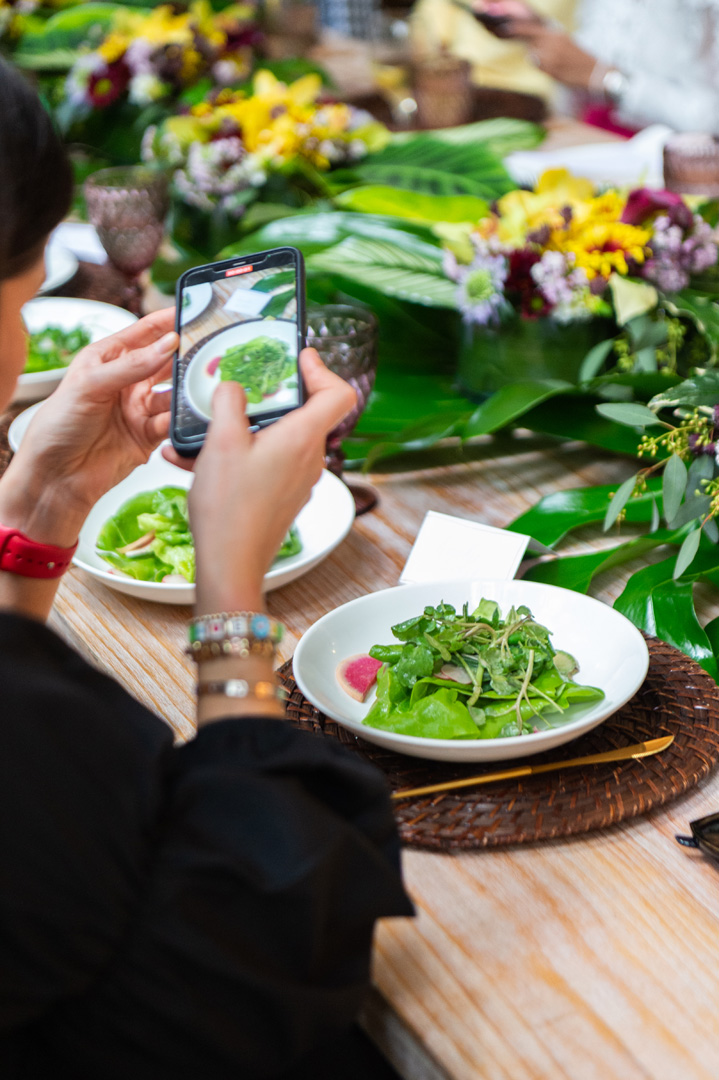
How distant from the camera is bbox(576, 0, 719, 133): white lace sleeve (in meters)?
3.07

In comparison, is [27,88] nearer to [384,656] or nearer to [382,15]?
[384,656]

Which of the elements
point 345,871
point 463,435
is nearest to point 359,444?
point 463,435

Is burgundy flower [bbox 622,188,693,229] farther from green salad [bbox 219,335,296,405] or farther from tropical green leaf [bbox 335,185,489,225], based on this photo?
green salad [bbox 219,335,296,405]

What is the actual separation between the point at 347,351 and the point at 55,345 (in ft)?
2.02

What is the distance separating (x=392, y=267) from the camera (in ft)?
4.76

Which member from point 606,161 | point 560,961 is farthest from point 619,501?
point 606,161

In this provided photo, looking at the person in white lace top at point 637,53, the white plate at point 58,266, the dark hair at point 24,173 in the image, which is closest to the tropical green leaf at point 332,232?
the white plate at point 58,266

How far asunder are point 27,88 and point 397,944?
584mm

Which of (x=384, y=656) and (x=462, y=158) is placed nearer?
(x=384, y=656)

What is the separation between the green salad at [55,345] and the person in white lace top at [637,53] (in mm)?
2029

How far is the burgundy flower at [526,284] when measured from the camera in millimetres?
1265

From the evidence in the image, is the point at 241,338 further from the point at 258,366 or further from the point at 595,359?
the point at 595,359

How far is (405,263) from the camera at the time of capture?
Answer: 1448mm

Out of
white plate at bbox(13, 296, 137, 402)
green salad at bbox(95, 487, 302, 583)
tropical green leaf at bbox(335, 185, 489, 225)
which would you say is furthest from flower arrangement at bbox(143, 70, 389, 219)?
green salad at bbox(95, 487, 302, 583)
